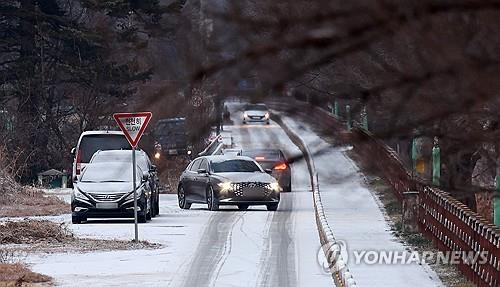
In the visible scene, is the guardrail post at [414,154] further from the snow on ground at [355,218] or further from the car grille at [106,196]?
the car grille at [106,196]

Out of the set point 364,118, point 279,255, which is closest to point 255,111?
point 364,118

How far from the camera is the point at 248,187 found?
92.1 feet

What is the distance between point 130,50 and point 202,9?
24.5 inches

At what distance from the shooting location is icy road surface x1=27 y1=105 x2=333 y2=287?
49.4 ft

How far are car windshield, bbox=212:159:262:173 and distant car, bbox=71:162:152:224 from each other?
3987 mm

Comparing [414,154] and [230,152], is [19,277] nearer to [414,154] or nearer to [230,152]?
[414,154]

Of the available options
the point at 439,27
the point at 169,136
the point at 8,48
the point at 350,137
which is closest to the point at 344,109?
the point at 350,137

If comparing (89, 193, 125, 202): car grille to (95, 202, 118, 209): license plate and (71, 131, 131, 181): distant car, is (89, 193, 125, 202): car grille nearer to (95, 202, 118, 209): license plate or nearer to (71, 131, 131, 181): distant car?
(95, 202, 118, 209): license plate

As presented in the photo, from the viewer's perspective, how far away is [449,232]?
52.6 feet

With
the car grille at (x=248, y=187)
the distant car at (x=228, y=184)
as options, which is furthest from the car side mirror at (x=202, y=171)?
the car grille at (x=248, y=187)

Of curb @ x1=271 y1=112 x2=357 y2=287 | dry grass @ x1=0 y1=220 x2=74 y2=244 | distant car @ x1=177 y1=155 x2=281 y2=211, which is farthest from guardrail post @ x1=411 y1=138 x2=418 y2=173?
distant car @ x1=177 y1=155 x2=281 y2=211

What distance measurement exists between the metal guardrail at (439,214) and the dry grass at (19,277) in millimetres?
Result: 4899

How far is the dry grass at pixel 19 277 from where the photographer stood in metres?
14.3

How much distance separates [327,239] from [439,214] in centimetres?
242
